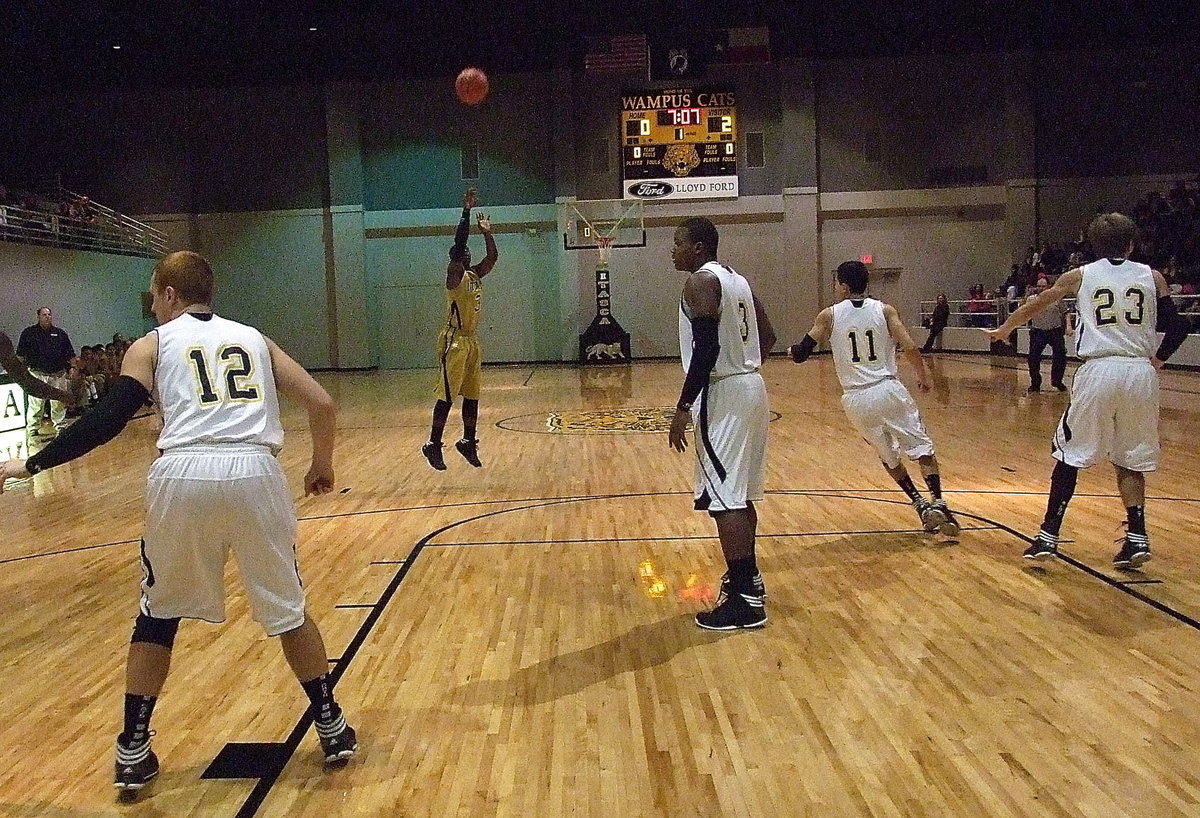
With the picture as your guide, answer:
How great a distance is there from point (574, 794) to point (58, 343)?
47.2 feet

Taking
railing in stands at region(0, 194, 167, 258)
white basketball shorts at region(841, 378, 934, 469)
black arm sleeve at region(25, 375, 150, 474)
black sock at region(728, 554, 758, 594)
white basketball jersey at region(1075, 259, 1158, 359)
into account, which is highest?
railing in stands at region(0, 194, 167, 258)

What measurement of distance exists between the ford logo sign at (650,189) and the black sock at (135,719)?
2285cm

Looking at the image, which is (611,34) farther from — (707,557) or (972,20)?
(707,557)

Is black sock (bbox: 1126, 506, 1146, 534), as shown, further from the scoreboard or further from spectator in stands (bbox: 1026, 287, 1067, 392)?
the scoreboard

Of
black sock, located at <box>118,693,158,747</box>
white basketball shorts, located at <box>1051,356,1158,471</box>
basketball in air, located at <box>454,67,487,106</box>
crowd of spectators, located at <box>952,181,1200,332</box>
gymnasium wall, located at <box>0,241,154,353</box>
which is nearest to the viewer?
black sock, located at <box>118,693,158,747</box>

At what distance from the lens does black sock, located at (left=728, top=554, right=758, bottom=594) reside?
473cm

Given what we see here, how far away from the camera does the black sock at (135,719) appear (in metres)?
3.22

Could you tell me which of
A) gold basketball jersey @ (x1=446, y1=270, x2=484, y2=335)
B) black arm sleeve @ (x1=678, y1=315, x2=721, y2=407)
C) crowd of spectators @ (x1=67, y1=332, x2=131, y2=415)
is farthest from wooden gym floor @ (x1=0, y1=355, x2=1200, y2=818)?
crowd of spectators @ (x1=67, y1=332, x2=131, y2=415)

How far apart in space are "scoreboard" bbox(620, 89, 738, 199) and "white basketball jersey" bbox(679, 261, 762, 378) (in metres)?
20.8

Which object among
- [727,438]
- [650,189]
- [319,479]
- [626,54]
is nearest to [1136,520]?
[727,438]

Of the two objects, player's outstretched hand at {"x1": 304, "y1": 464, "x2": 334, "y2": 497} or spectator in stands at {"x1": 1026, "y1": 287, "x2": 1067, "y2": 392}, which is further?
spectator in stands at {"x1": 1026, "y1": 287, "x2": 1067, "y2": 392}

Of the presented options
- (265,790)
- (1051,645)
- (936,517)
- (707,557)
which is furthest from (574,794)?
(936,517)

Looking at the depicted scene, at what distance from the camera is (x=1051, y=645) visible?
4301 millimetres

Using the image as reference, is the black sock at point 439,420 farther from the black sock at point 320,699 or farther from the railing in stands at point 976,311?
the railing in stands at point 976,311
